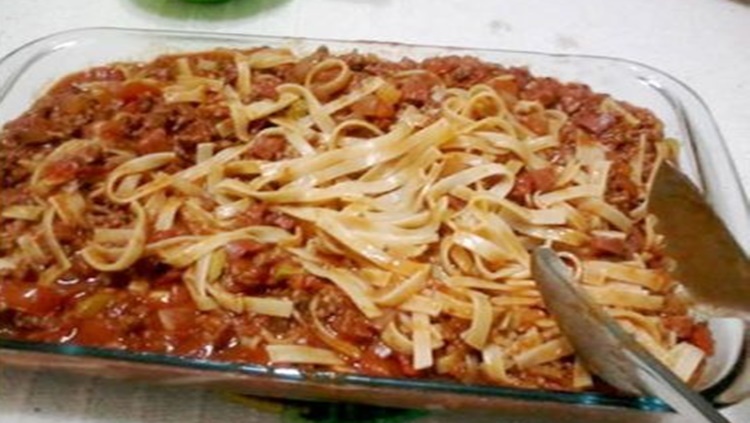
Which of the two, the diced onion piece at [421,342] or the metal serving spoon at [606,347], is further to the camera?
the diced onion piece at [421,342]

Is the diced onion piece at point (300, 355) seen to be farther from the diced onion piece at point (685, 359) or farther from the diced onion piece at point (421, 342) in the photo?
the diced onion piece at point (685, 359)

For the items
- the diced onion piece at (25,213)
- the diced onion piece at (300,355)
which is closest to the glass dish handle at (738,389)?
the diced onion piece at (300,355)

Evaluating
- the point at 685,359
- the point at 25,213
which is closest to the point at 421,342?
the point at 685,359

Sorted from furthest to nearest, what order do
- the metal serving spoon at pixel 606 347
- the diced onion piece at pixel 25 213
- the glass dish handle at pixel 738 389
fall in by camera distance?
the diced onion piece at pixel 25 213, the glass dish handle at pixel 738 389, the metal serving spoon at pixel 606 347

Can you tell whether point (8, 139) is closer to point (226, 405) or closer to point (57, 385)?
point (57, 385)

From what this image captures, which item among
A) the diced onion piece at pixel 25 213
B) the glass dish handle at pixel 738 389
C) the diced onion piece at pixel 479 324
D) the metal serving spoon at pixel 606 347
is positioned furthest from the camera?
the diced onion piece at pixel 25 213

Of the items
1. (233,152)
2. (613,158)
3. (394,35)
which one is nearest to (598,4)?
(394,35)
